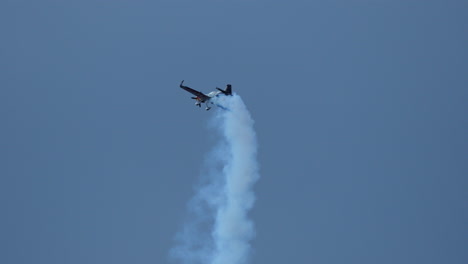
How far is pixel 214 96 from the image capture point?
365 ft

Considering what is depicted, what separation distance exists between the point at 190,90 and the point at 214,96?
11.3ft

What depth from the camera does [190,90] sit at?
4387 inches
